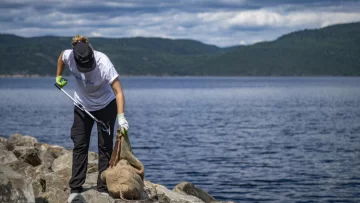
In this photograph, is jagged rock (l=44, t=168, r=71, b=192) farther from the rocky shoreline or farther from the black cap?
the black cap

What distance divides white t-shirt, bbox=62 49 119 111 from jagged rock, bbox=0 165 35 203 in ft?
7.64

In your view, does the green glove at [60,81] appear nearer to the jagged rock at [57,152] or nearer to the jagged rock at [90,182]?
the jagged rock at [90,182]

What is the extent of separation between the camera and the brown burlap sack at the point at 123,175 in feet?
30.9

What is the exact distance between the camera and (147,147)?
38.4 m

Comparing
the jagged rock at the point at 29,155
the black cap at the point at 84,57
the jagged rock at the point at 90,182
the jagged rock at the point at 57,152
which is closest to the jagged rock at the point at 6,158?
the jagged rock at the point at 29,155

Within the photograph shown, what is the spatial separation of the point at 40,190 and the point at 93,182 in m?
1.03

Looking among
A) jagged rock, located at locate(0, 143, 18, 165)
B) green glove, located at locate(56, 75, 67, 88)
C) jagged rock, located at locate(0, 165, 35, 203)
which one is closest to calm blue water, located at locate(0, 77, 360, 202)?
jagged rock, located at locate(0, 143, 18, 165)

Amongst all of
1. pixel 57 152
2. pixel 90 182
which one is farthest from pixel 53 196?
pixel 57 152

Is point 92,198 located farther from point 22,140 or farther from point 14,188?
point 22,140

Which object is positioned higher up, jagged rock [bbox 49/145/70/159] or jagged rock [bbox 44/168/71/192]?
jagged rock [bbox 44/168/71/192]

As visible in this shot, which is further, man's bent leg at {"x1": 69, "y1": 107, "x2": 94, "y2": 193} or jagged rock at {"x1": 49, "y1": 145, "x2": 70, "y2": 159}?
jagged rock at {"x1": 49, "y1": 145, "x2": 70, "y2": 159}

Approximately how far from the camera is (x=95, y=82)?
9.29 metres

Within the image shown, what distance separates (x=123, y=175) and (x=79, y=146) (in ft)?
2.90

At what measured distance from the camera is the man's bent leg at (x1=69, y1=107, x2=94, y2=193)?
9672 millimetres
